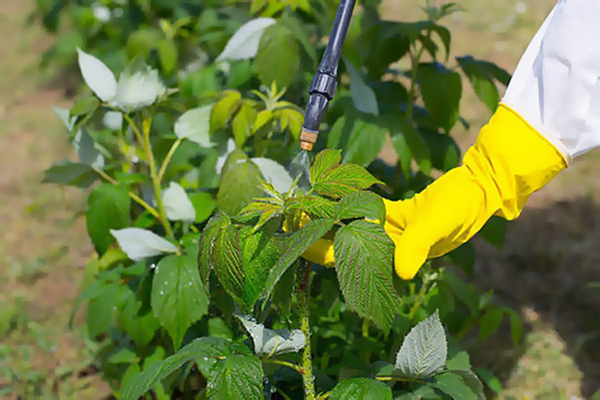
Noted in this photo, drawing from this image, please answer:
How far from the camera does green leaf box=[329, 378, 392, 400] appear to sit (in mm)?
852

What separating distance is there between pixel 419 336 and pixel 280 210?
0.29m

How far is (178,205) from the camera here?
1.30m

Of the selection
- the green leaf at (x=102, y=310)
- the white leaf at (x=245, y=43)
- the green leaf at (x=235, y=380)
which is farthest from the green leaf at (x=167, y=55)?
the green leaf at (x=235, y=380)

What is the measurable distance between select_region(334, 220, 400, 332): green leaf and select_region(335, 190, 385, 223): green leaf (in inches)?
0.9

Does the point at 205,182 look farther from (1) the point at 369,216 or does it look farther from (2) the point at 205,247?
(1) the point at 369,216

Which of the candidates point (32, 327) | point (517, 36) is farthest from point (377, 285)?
point (517, 36)

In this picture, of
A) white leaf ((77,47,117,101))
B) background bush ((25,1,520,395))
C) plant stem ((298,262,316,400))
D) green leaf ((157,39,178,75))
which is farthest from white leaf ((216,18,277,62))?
green leaf ((157,39,178,75))

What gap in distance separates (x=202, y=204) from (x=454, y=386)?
2.12 feet

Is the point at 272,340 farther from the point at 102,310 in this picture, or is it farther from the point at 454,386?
the point at 102,310

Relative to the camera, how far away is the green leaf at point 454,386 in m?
0.95

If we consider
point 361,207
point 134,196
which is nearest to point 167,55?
point 134,196

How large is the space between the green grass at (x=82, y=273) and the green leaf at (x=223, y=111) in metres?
0.52

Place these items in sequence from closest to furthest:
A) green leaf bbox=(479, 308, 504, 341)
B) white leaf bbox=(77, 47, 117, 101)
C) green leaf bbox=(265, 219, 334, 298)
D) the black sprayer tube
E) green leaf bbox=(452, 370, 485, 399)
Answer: green leaf bbox=(265, 219, 334, 298) → the black sprayer tube → green leaf bbox=(452, 370, 485, 399) → white leaf bbox=(77, 47, 117, 101) → green leaf bbox=(479, 308, 504, 341)

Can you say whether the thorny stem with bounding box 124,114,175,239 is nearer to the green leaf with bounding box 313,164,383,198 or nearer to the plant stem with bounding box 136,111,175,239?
the plant stem with bounding box 136,111,175,239
